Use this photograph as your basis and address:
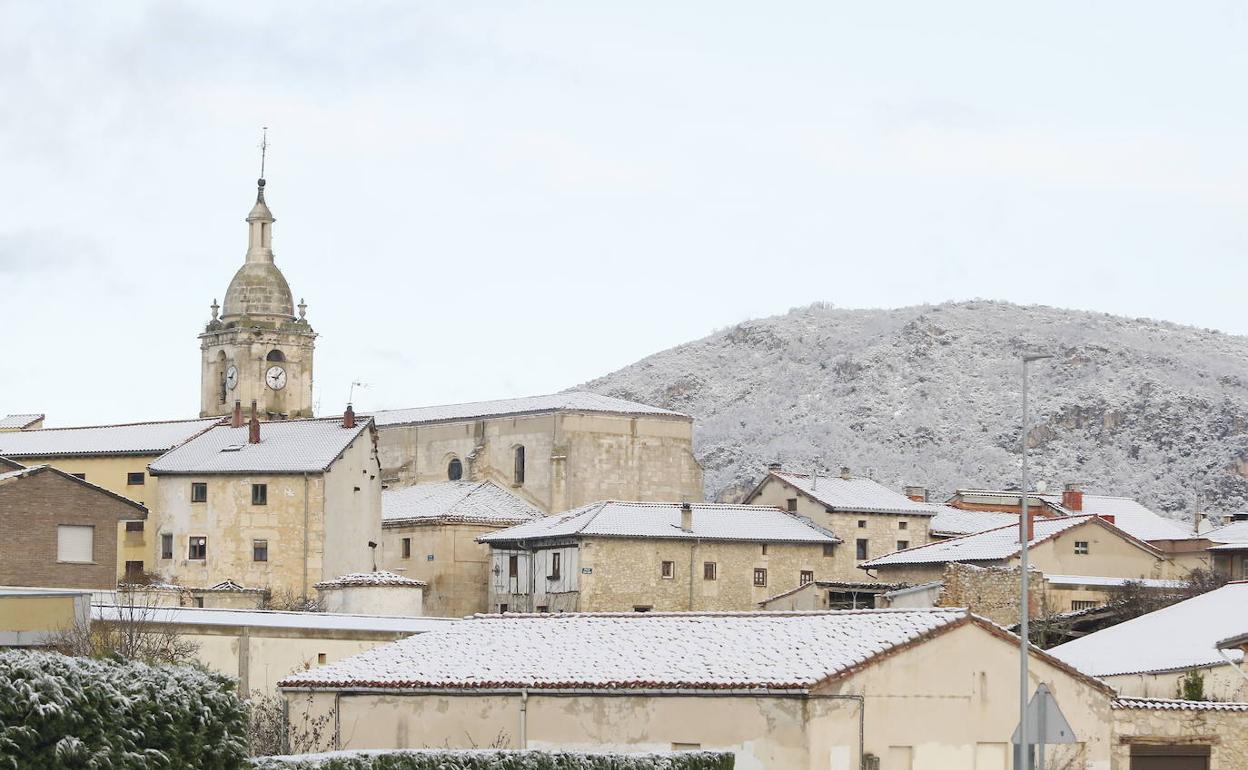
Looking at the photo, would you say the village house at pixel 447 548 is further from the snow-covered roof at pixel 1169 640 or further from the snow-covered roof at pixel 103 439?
the snow-covered roof at pixel 1169 640

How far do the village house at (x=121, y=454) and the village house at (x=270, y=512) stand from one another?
912mm

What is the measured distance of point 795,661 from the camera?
35.1m

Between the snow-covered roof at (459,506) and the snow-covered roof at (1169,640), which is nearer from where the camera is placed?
the snow-covered roof at (1169,640)

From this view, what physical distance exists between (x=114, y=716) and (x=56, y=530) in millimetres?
51430

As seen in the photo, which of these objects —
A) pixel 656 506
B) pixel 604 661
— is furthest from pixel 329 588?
pixel 604 661

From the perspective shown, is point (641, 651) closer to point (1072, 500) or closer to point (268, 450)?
point (268, 450)

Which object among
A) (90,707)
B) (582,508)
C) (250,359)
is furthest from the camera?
(250,359)

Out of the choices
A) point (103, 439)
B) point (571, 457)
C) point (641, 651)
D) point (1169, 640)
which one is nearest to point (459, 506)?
point (571, 457)

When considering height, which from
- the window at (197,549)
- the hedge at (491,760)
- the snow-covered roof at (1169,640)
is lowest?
the hedge at (491,760)

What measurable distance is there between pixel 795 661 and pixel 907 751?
6.99ft

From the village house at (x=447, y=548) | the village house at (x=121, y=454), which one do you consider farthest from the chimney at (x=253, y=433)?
the village house at (x=447, y=548)

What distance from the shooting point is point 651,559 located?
287 feet

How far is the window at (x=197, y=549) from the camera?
85062 millimetres

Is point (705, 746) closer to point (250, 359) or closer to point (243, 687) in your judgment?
point (243, 687)
